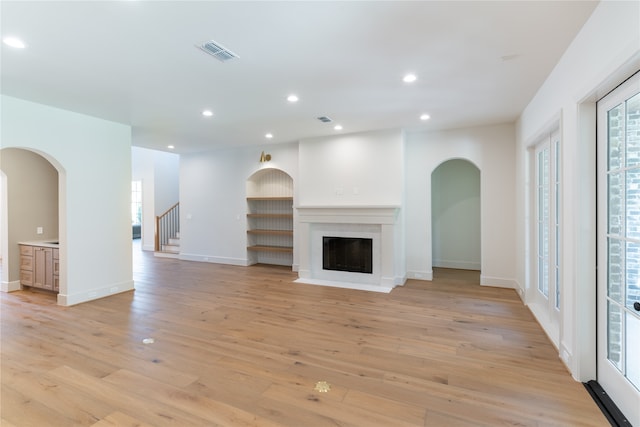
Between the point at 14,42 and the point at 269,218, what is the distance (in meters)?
5.64

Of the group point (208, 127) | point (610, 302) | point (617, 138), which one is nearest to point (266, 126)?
point (208, 127)

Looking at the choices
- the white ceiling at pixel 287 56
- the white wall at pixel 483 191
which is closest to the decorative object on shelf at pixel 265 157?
the white ceiling at pixel 287 56

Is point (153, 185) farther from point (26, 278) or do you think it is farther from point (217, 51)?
point (217, 51)

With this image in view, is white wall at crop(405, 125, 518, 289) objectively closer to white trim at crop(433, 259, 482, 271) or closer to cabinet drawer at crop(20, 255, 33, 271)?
white trim at crop(433, 259, 482, 271)

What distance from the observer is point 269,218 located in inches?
311

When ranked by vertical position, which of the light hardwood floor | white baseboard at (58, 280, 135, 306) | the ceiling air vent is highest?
the ceiling air vent

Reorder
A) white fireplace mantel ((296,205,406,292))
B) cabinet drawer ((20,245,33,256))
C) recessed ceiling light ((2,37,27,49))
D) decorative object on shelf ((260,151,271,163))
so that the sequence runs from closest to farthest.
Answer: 1. recessed ceiling light ((2,37,27,49))
2. cabinet drawer ((20,245,33,256))
3. white fireplace mantel ((296,205,406,292))
4. decorative object on shelf ((260,151,271,163))

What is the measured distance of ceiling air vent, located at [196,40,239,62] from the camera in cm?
268

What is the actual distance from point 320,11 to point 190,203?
7.04 meters

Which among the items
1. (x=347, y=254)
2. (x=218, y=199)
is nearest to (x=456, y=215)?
(x=347, y=254)

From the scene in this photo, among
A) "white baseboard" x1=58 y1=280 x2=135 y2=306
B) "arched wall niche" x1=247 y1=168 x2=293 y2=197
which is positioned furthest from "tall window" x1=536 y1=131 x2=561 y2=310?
"white baseboard" x1=58 y1=280 x2=135 y2=306

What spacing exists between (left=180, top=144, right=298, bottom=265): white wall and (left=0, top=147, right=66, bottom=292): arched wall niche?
2.91 metres

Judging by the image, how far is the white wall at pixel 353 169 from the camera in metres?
5.73

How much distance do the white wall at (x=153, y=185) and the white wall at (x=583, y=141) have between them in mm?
11028
